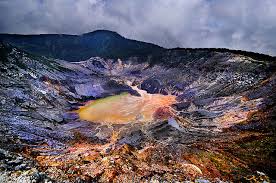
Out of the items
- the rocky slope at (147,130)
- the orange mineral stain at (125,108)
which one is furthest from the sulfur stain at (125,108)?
the rocky slope at (147,130)

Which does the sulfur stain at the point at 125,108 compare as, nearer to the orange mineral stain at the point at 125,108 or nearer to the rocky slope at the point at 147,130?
the orange mineral stain at the point at 125,108

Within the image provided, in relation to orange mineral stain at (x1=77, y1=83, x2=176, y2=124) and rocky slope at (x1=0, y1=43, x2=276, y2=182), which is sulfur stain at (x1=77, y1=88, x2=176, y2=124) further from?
rocky slope at (x1=0, y1=43, x2=276, y2=182)

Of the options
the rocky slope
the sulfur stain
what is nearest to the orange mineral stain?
the sulfur stain

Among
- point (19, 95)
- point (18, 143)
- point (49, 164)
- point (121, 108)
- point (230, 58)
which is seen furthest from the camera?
point (230, 58)

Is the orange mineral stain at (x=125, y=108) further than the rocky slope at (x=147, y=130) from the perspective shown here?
Yes

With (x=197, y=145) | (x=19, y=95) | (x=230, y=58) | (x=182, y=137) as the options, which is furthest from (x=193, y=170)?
(x=230, y=58)

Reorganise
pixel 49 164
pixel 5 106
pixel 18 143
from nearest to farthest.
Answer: pixel 49 164, pixel 18 143, pixel 5 106

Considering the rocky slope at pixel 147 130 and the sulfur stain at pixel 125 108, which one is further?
the sulfur stain at pixel 125 108

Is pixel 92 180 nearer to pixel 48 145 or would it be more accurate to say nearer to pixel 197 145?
pixel 48 145
